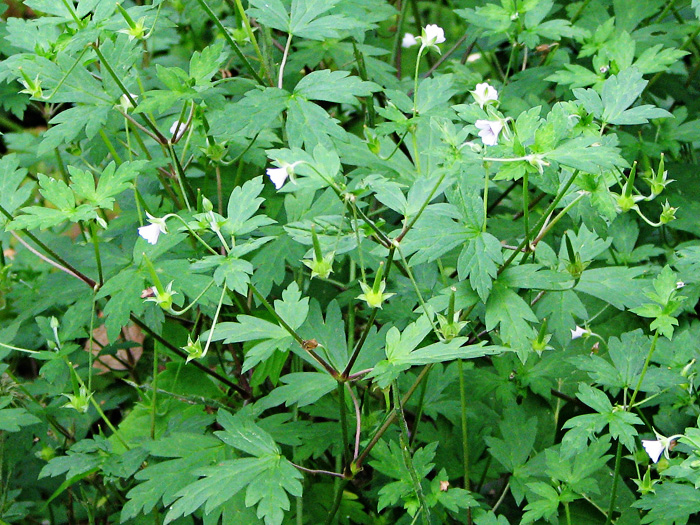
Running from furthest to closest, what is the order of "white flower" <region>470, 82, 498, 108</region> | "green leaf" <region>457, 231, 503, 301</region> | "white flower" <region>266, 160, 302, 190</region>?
1. "white flower" <region>470, 82, 498, 108</region>
2. "green leaf" <region>457, 231, 503, 301</region>
3. "white flower" <region>266, 160, 302, 190</region>

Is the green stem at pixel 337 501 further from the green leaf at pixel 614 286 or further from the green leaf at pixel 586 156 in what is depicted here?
the green leaf at pixel 586 156

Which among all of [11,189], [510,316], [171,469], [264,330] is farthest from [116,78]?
[510,316]

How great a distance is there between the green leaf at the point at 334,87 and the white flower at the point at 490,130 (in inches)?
13.1

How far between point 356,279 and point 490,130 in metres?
0.64

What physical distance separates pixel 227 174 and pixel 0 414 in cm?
89

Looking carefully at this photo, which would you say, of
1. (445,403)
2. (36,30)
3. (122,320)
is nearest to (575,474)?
(445,403)

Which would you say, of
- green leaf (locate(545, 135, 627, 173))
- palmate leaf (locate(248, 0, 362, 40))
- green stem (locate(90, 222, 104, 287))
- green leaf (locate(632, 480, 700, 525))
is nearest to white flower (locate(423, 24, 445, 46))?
palmate leaf (locate(248, 0, 362, 40))

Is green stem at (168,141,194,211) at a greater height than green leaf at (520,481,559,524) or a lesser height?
greater

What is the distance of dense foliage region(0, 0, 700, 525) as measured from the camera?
4.77ft

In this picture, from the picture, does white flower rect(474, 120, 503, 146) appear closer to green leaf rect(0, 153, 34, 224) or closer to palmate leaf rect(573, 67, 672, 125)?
palmate leaf rect(573, 67, 672, 125)

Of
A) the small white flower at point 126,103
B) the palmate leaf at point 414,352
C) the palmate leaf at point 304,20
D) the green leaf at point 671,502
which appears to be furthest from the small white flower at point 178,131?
the green leaf at point 671,502

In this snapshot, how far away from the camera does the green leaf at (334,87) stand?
1.64 meters

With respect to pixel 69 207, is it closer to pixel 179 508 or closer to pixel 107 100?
pixel 107 100

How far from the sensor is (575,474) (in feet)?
5.59
